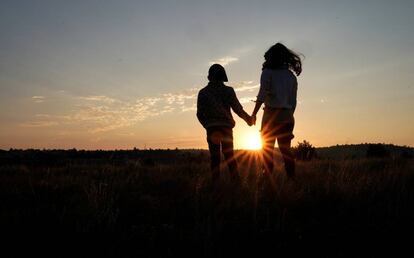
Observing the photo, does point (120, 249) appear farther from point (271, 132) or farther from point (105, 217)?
point (271, 132)

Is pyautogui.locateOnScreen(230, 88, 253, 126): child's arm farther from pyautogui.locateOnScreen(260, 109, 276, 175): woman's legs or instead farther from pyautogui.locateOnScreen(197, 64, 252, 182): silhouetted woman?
pyautogui.locateOnScreen(260, 109, 276, 175): woman's legs

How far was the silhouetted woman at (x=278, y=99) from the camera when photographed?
7.05 m

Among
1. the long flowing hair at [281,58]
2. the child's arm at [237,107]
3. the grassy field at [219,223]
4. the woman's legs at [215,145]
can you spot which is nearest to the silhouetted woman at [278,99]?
the long flowing hair at [281,58]

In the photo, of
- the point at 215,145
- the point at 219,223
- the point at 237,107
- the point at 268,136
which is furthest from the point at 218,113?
the point at 219,223

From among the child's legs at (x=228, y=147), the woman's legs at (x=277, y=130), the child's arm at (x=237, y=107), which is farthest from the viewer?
the child's arm at (x=237, y=107)

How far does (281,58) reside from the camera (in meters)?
7.21

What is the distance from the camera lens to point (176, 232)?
12.6 feet

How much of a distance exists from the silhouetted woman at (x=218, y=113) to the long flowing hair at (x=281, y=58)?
104 centimetres

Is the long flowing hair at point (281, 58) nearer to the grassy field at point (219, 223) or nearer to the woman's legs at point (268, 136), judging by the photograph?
the woman's legs at point (268, 136)

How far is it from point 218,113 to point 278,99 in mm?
1262

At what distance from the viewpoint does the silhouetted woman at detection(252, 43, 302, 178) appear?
7.05 m

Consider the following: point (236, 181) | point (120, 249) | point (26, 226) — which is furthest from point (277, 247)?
point (236, 181)

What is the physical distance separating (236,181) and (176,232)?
3135mm

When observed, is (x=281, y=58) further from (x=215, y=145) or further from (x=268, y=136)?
(x=215, y=145)
